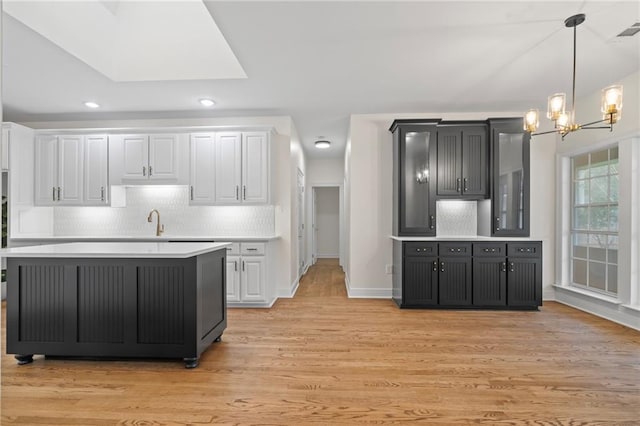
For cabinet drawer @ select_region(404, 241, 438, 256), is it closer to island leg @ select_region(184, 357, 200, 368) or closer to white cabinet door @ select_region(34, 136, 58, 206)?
island leg @ select_region(184, 357, 200, 368)

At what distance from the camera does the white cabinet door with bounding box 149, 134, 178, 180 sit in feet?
15.5

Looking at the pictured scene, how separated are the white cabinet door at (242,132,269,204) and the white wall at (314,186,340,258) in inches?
209

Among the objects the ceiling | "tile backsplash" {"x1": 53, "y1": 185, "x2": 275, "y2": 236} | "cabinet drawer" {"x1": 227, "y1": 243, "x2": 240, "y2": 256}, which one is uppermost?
the ceiling

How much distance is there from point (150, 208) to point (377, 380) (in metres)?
4.03

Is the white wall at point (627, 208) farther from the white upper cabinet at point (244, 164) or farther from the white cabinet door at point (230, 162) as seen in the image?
the white cabinet door at point (230, 162)

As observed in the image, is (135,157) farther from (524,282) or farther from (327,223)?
(327,223)

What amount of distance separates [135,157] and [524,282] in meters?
5.27

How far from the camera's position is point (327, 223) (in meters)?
10.0

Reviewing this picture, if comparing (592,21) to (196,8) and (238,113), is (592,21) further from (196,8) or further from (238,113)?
(238,113)

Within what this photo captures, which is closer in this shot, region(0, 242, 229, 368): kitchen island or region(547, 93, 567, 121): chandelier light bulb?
region(0, 242, 229, 368): kitchen island

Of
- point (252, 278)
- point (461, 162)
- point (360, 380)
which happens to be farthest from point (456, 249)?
point (252, 278)

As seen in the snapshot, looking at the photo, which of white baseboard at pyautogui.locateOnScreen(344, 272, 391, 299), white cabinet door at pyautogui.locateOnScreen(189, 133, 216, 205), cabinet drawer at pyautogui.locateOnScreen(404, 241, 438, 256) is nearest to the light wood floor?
cabinet drawer at pyautogui.locateOnScreen(404, 241, 438, 256)

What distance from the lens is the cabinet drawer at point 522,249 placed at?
4.37m

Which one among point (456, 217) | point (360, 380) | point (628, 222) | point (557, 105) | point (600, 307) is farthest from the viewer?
point (456, 217)
